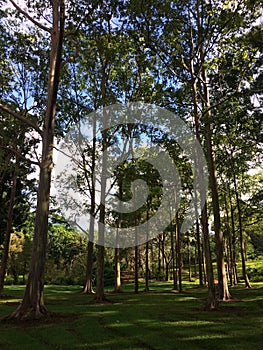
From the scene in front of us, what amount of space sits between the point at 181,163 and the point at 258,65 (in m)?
8.17

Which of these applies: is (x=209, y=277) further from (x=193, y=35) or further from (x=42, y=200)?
(x=193, y=35)

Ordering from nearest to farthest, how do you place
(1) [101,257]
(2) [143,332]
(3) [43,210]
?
(2) [143,332], (3) [43,210], (1) [101,257]

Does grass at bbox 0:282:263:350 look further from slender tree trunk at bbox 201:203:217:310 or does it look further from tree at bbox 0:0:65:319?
tree at bbox 0:0:65:319

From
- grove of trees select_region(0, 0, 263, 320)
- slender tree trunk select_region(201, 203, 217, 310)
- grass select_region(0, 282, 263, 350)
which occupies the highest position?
grove of trees select_region(0, 0, 263, 320)

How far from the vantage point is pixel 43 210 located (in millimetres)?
12039

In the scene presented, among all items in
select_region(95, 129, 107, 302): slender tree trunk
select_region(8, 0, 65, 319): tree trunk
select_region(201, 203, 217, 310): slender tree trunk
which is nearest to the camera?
select_region(8, 0, 65, 319): tree trunk

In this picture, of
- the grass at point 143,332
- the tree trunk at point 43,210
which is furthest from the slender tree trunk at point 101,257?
the tree trunk at point 43,210

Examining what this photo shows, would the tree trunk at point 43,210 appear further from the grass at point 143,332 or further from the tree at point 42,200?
the grass at point 143,332

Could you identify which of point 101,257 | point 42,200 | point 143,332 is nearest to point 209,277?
point 143,332

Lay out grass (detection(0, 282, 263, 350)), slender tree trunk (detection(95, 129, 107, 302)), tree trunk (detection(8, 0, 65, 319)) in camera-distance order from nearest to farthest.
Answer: grass (detection(0, 282, 263, 350)) → tree trunk (detection(8, 0, 65, 319)) → slender tree trunk (detection(95, 129, 107, 302))

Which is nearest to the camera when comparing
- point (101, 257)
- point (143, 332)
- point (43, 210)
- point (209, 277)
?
point (143, 332)

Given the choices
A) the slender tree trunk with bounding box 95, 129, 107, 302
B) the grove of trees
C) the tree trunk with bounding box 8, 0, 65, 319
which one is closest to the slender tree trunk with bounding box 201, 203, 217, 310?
the grove of trees

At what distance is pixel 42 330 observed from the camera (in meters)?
9.30

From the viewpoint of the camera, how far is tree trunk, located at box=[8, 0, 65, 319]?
1112 centimetres
